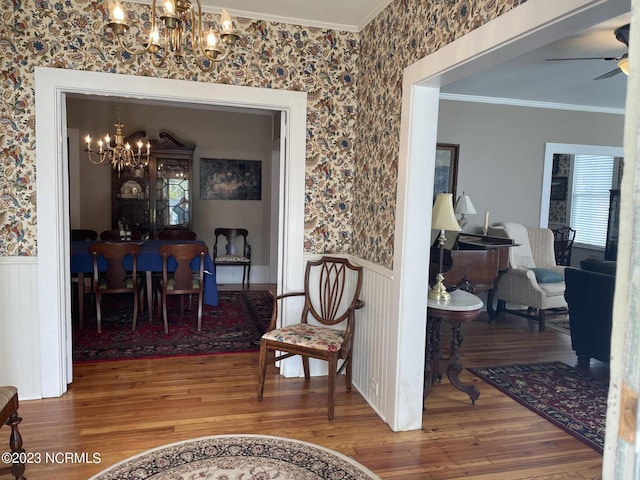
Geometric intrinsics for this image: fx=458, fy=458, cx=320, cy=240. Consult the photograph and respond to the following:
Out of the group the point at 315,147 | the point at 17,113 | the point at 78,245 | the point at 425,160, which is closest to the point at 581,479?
the point at 425,160

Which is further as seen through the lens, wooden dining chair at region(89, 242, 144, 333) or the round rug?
wooden dining chair at region(89, 242, 144, 333)

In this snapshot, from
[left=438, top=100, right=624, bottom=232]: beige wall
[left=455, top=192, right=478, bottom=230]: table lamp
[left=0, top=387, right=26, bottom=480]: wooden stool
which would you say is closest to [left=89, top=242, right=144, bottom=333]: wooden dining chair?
[left=0, top=387, right=26, bottom=480]: wooden stool

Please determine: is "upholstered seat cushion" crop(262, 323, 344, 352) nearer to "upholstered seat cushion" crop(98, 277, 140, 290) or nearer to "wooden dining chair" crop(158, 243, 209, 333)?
"wooden dining chair" crop(158, 243, 209, 333)

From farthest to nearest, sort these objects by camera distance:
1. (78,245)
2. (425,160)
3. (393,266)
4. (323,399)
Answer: (78,245)
(323,399)
(393,266)
(425,160)

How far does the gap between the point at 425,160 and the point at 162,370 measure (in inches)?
102

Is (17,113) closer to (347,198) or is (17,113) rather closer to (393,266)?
(347,198)

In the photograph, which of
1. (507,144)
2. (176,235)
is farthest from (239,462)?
(507,144)

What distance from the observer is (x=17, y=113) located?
2982 mm

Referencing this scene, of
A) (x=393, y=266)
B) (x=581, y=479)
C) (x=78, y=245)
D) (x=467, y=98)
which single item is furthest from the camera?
(x=467, y=98)

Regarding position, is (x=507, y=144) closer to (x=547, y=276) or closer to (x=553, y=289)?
(x=547, y=276)

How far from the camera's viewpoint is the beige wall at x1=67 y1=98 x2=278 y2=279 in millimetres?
6434

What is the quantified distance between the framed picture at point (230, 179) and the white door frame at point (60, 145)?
3735mm

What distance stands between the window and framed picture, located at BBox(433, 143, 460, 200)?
282cm

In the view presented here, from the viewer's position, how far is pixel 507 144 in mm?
5934
